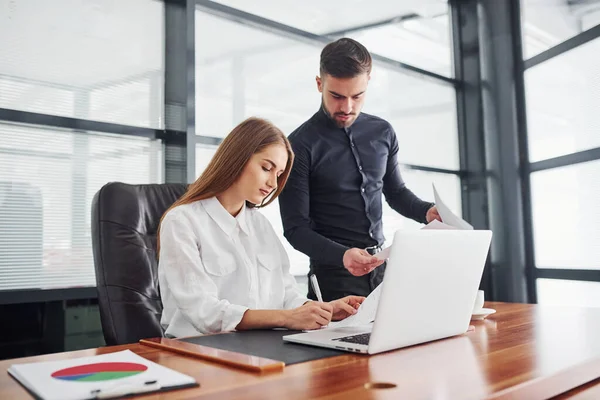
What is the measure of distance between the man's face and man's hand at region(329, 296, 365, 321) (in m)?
0.88

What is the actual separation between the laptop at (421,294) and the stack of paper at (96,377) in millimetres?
337

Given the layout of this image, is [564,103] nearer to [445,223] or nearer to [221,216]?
[445,223]

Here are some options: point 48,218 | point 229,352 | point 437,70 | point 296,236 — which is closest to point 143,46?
point 48,218

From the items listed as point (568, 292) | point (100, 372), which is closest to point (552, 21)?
point (568, 292)

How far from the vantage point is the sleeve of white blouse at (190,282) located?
131 cm

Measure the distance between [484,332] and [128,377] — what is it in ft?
2.67

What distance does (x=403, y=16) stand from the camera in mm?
4055

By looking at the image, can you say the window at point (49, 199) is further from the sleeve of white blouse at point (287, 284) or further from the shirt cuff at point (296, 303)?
the shirt cuff at point (296, 303)

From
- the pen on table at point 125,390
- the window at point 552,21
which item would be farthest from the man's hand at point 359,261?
the window at point 552,21

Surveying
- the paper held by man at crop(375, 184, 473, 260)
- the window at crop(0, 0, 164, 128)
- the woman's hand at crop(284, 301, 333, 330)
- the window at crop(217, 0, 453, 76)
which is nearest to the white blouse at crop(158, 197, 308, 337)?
the woman's hand at crop(284, 301, 333, 330)

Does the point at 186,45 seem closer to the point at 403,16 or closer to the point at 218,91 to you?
the point at 218,91

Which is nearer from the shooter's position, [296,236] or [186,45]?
[296,236]

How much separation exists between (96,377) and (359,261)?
2.83 ft

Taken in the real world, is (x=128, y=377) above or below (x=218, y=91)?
below
